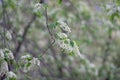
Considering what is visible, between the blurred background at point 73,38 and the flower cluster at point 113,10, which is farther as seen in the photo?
the blurred background at point 73,38

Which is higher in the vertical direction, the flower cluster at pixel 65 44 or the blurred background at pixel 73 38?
the blurred background at pixel 73 38

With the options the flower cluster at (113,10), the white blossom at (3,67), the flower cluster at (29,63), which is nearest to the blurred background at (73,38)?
the flower cluster at (113,10)

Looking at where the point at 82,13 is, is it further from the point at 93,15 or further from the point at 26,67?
the point at 26,67

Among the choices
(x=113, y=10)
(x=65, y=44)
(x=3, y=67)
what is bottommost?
(x=3, y=67)

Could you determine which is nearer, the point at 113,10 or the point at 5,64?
the point at 5,64

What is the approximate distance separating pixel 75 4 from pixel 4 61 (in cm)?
283

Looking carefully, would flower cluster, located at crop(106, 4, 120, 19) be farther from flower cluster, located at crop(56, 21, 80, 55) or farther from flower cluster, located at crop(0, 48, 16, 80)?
flower cluster, located at crop(0, 48, 16, 80)

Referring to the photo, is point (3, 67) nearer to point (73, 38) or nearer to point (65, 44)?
point (65, 44)

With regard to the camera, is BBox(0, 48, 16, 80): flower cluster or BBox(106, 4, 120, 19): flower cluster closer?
BBox(0, 48, 16, 80): flower cluster

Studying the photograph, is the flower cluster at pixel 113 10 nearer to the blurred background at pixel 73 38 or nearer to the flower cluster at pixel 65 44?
the flower cluster at pixel 65 44

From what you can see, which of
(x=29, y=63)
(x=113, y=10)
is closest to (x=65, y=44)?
(x=29, y=63)

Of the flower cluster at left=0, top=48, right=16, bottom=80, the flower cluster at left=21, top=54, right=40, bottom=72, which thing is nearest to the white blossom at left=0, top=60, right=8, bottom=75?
the flower cluster at left=0, top=48, right=16, bottom=80

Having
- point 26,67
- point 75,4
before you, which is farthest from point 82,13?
point 26,67

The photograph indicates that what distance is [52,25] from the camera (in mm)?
2180
